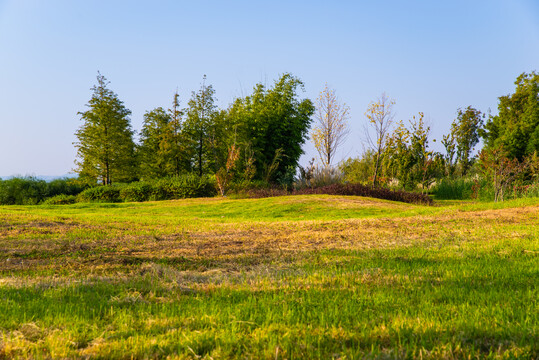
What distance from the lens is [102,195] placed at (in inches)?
971

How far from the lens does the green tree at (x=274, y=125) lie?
28.0 metres

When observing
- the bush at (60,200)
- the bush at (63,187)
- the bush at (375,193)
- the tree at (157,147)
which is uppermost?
the tree at (157,147)

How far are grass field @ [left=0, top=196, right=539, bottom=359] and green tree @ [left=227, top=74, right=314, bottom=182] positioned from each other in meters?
20.8

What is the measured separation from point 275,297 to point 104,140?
2727cm

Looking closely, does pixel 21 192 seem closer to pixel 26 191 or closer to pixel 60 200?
pixel 26 191

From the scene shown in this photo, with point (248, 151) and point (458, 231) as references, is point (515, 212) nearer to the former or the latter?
point (458, 231)

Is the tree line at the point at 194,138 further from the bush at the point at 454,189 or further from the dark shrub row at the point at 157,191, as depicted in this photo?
the bush at the point at 454,189

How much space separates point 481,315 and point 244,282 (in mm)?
2144

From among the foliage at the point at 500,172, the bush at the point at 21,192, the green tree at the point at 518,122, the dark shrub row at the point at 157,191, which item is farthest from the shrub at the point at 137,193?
the green tree at the point at 518,122

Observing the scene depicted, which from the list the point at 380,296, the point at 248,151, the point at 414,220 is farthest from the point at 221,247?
the point at 248,151

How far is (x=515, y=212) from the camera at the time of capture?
10.4 metres

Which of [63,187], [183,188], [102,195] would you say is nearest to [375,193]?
[183,188]

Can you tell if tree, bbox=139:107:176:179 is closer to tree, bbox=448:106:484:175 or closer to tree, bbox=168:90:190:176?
tree, bbox=168:90:190:176

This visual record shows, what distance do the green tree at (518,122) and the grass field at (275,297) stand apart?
26.0 m
